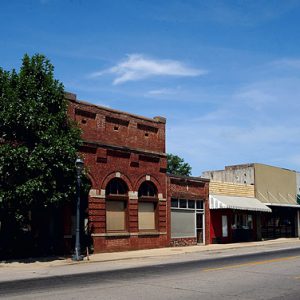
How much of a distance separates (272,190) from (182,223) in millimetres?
13951

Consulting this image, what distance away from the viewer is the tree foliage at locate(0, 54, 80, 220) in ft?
66.1

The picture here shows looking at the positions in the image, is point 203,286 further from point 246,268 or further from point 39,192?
point 39,192

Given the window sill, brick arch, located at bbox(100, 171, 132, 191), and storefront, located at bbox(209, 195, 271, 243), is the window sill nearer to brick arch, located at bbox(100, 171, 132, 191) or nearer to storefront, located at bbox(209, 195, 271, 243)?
brick arch, located at bbox(100, 171, 132, 191)

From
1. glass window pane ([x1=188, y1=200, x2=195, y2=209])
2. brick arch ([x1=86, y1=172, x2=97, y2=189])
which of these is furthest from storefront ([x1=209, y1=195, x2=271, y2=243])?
brick arch ([x1=86, y1=172, x2=97, y2=189])

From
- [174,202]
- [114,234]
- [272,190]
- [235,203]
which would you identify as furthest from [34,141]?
[272,190]

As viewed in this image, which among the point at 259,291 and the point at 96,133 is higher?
the point at 96,133

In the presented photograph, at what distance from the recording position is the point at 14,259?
2252cm

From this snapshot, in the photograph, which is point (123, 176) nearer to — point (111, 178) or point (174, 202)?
point (111, 178)

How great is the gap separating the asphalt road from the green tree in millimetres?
57669

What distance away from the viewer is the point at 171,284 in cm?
1366

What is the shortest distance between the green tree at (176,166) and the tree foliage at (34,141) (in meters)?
53.9

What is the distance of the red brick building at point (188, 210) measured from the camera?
104 ft

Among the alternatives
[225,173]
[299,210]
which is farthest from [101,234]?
[299,210]

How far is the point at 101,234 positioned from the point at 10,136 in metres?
8.08
